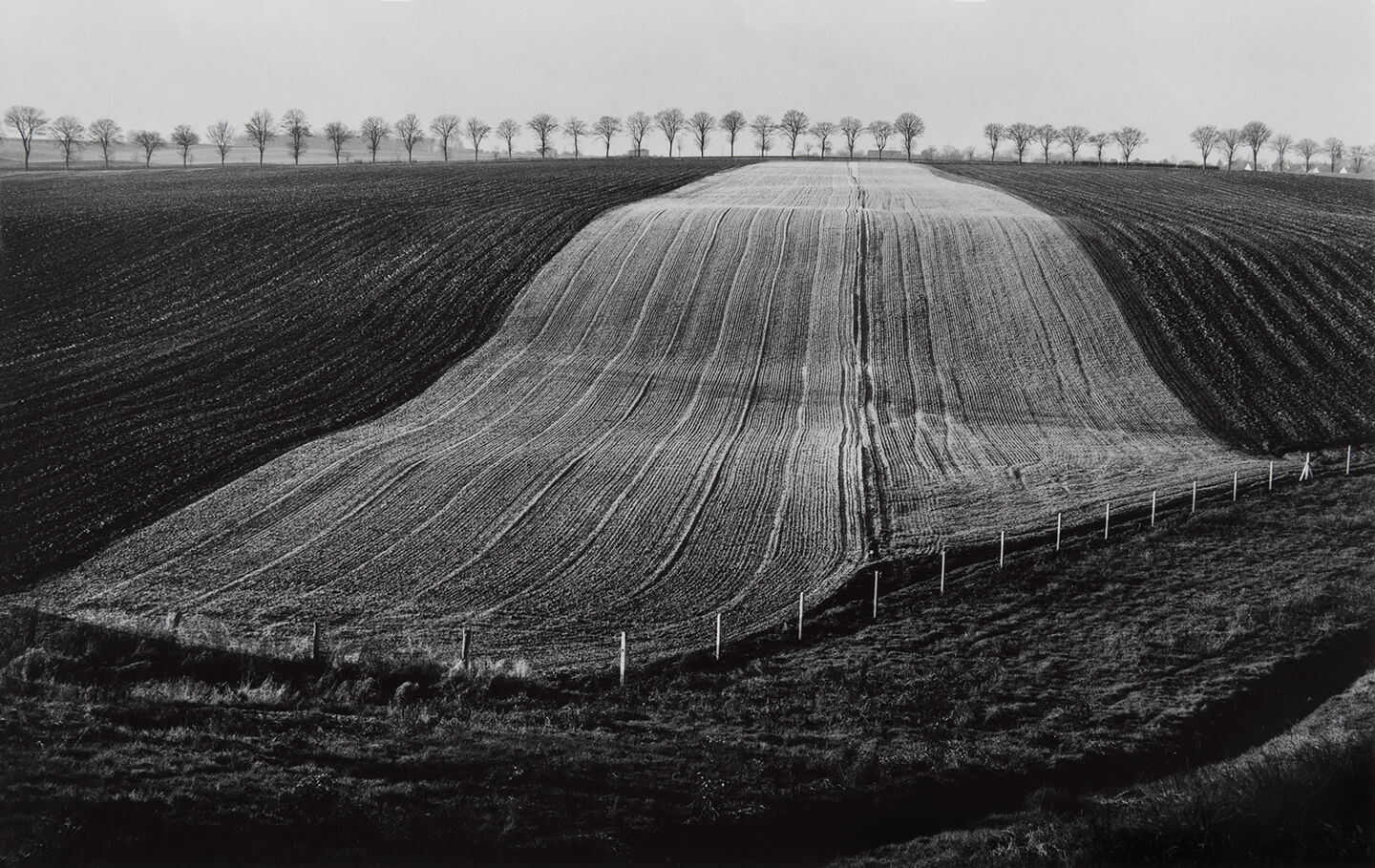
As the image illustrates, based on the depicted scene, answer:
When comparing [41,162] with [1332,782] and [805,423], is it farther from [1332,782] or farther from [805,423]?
[1332,782]

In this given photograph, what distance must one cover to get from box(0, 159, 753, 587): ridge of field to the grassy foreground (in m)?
8.41

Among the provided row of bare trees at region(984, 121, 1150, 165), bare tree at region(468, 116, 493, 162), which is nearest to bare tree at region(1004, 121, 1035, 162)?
row of bare trees at region(984, 121, 1150, 165)

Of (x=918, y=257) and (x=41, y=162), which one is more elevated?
(x=41, y=162)

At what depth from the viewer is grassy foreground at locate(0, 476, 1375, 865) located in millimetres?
10930

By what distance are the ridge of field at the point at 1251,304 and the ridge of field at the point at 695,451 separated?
5.39ft

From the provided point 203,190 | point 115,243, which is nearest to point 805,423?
point 115,243

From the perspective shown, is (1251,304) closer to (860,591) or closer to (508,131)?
(860,591)

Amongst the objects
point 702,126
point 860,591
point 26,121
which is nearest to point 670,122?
point 702,126

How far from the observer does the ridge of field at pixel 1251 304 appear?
32.9 metres

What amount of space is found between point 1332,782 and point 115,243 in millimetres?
50206

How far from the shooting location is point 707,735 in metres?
13.9

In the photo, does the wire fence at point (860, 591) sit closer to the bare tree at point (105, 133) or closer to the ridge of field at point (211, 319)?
the ridge of field at point (211, 319)

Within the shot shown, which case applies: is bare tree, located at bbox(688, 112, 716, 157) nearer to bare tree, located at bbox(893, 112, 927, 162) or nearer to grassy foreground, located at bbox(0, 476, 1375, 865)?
bare tree, located at bbox(893, 112, 927, 162)

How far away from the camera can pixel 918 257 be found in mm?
47312
